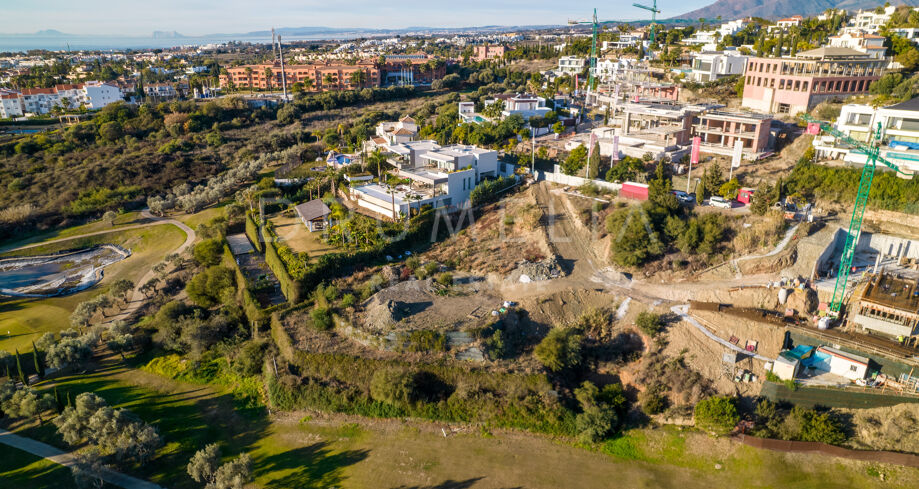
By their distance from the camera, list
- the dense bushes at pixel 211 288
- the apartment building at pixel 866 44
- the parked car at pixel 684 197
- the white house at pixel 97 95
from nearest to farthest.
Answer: the dense bushes at pixel 211 288, the parked car at pixel 684 197, the apartment building at pixel 866 44, the white house at pixel 97 95

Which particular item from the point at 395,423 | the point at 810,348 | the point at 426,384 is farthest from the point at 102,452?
the point at 810,348

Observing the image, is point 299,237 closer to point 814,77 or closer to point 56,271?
point 56,271

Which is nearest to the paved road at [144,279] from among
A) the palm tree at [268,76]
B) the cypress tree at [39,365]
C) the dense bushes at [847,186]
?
the cypress tree at [39,365]

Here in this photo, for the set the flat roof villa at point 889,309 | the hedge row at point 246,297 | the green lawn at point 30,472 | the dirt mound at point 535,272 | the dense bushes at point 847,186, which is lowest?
the green lawn at point 30,472

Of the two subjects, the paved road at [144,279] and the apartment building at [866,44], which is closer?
the paved road at [144,279]

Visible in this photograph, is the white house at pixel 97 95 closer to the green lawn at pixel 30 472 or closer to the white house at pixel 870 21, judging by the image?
the green lawn at pixel 30 472

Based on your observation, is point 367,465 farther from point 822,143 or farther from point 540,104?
point 540,104

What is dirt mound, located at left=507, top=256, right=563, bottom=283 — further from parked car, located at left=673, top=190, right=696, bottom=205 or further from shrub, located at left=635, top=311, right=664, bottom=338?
parked car, located at left=673, top=190, right=696, bottom=205

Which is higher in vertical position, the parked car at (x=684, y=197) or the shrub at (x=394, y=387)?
the parked car at (x=684, y=197)
